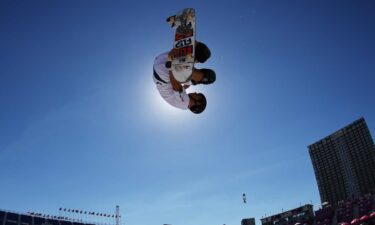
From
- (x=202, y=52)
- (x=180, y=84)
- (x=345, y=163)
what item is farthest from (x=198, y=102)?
(x=345, y=163)

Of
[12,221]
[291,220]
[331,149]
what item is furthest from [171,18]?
[331,149]

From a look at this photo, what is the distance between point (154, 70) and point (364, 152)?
3742 inches

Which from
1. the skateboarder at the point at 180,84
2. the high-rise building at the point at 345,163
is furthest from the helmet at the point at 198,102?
the high-rise building at the point at 345,163

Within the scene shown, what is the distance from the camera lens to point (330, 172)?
96.8 metres

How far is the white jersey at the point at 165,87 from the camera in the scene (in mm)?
6832

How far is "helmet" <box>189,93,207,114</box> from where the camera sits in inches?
287

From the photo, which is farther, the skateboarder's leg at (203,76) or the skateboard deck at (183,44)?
the skateboarder's leg at (203,76)

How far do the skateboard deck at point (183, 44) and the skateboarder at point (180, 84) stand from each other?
17 cm

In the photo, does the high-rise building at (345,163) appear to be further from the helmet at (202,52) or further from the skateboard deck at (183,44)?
the skateboard deck at (183,44)

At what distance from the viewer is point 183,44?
6395mm

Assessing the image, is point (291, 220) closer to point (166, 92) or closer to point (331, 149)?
point (331, 149)

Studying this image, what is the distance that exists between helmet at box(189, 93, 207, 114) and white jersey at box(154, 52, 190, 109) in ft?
0.63

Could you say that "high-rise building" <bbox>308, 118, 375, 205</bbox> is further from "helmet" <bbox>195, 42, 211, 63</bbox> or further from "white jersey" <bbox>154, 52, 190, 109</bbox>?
"helmet" <bbox>195, 42, 211, 63</bbox>

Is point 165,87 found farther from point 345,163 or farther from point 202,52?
point 345,163
